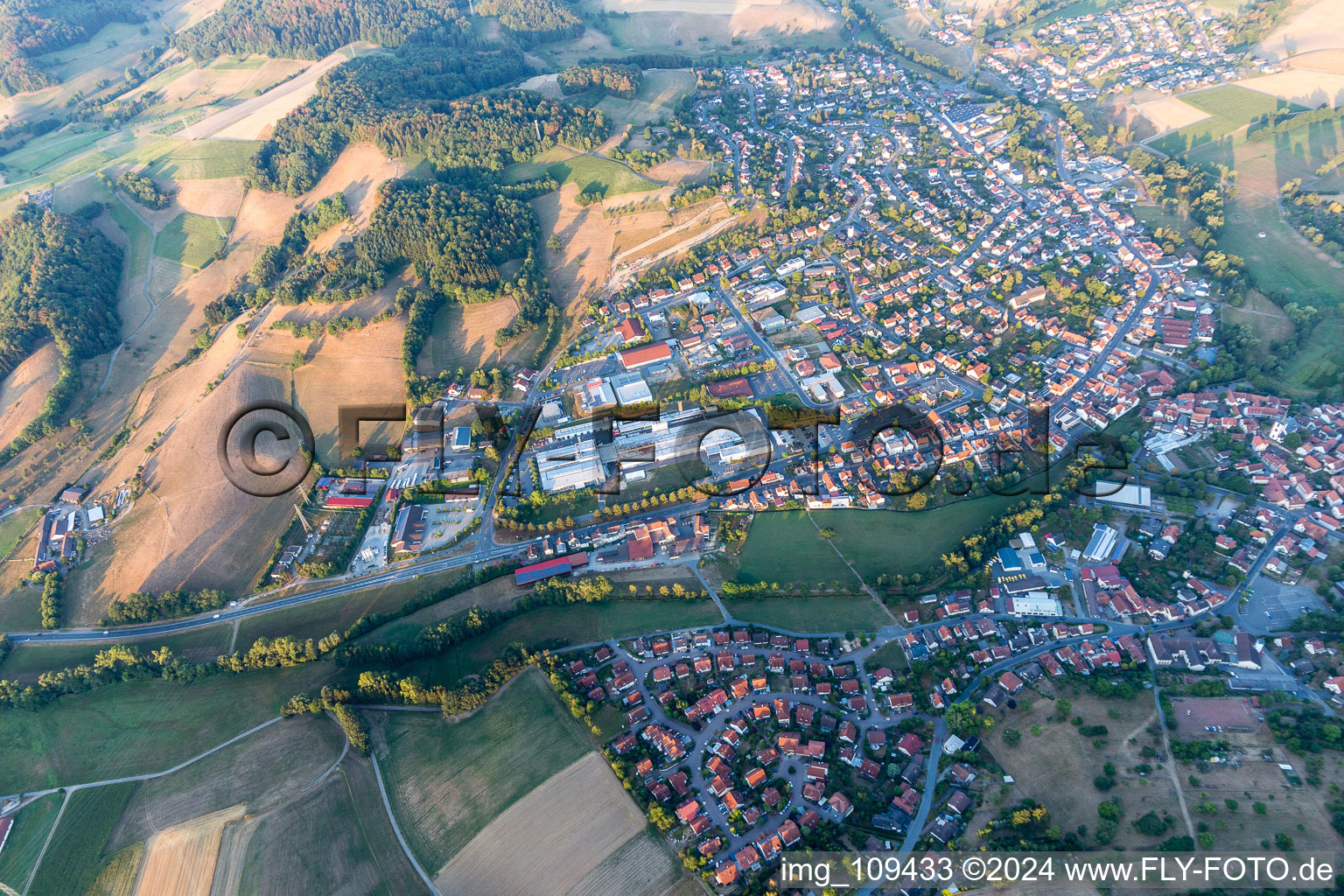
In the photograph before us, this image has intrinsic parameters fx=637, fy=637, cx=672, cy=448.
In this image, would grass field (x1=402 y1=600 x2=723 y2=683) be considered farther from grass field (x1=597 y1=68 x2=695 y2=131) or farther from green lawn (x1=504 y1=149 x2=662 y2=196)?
grass field (x1=597 y1=68 x2=695 y2=131)

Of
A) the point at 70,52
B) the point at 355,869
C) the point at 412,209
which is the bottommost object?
the point at 355,869

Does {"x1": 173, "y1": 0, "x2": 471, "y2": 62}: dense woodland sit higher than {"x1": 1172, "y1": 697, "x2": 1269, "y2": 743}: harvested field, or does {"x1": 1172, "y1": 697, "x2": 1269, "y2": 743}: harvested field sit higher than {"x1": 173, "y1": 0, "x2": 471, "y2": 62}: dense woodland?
{"x1": 173, "y1": 0, "x2": 471, "y2": 62}: dense woodland

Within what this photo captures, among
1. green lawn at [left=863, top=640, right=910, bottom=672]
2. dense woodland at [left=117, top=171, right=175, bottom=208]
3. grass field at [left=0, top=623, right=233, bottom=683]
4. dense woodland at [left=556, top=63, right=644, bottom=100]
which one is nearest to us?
green lawn at [left=863, top=640, right=910, bottom=672]

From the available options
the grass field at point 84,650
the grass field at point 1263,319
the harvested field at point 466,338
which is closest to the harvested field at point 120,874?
the grass field at point 84,650

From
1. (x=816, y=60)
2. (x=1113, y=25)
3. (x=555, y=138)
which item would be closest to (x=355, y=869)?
(x=555, y=138)

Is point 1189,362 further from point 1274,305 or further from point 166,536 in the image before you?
point 166,536

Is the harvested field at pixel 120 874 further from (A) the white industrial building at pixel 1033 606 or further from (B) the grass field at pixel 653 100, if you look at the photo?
(B) the grass field at pixel 653 100
